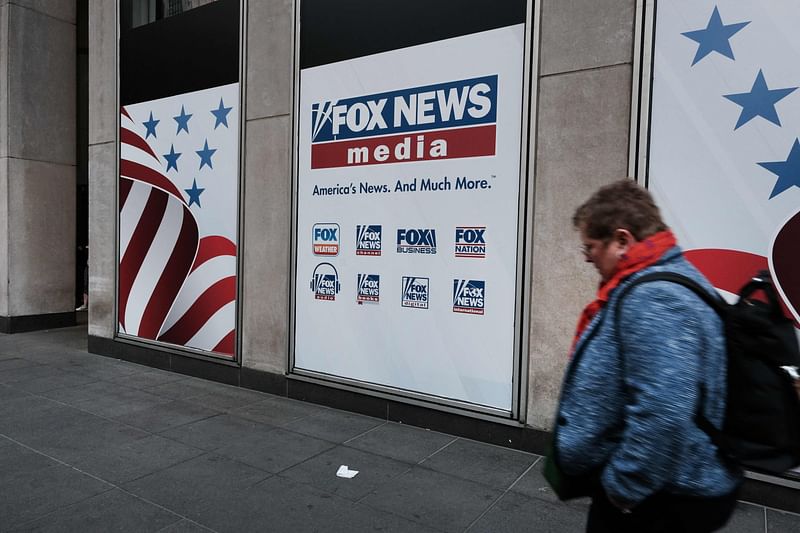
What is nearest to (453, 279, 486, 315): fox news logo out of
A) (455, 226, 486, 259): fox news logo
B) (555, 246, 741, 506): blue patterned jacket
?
(455, 226, 486, 259): fox news logo

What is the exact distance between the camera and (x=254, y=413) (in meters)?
5.84

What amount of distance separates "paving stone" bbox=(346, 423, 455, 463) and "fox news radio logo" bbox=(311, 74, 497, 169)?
246cm

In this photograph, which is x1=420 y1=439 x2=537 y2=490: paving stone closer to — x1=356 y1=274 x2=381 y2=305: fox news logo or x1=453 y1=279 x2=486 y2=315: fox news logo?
x1=453 y1=279 x2=486 y2=315: fox news logo

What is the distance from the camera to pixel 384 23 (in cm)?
561

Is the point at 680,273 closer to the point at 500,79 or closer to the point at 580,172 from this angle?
the point at 580,172

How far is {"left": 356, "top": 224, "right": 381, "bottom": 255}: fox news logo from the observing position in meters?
5.68

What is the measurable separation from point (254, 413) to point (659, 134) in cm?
440

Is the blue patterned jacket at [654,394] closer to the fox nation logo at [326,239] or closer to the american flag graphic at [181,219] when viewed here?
the fox nation logo at [326,239]

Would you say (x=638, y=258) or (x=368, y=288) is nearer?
(x=638, y=258)

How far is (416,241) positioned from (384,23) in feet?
6.95

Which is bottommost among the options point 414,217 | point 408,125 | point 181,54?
point 414,217

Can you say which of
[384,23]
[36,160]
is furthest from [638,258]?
[36,160]

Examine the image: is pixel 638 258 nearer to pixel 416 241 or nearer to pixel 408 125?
pixel 416 241

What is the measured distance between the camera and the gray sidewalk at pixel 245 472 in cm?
361
